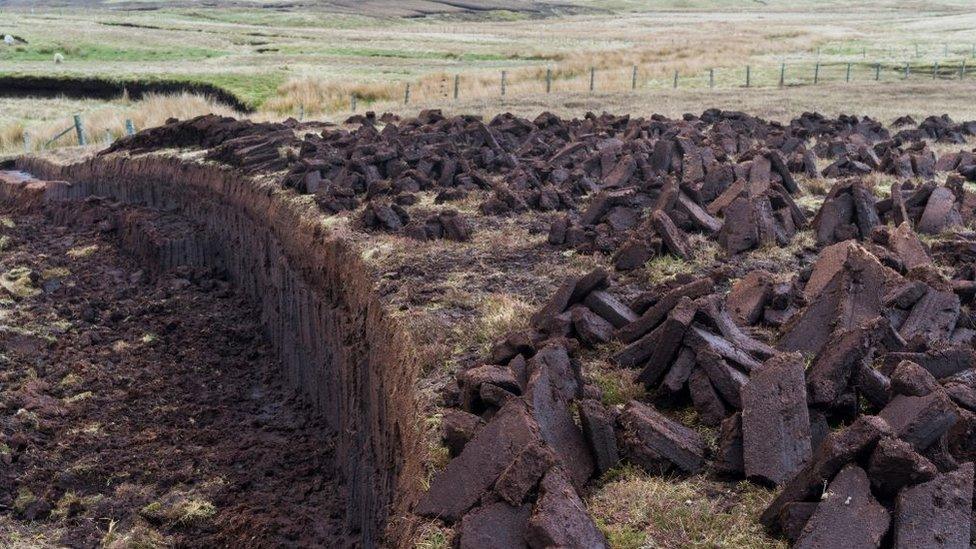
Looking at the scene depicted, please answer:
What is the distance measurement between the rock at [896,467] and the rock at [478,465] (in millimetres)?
1614

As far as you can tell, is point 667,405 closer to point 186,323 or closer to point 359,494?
point 359,494

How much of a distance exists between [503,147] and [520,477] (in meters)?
12.3

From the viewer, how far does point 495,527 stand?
4367mm

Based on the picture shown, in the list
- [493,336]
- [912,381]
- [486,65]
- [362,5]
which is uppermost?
[362,5]

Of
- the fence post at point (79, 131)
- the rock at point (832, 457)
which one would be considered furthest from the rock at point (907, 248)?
the fence post at point (79, 131)

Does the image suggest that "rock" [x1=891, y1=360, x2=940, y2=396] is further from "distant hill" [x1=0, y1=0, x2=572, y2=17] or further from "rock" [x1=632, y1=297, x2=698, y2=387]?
"distant hill" [x1=0, y1=0, x2=572, y2=17]

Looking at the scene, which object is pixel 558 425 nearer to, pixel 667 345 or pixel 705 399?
pixel 705 399

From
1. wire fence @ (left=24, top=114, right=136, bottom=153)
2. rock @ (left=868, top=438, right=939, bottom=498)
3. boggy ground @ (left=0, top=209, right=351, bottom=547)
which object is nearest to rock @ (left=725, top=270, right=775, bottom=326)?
rock @ (left=868, top=438, right=939, bottom=498)

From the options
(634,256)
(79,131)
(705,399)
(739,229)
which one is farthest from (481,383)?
(79,131)

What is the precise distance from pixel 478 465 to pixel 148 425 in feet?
23.5

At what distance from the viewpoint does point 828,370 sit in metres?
5.25

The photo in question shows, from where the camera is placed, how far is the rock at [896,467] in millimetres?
4105

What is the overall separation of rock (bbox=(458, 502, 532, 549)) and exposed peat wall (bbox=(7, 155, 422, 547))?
94 centimetres

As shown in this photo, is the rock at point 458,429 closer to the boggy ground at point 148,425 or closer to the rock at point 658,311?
the rock at point 658,311
